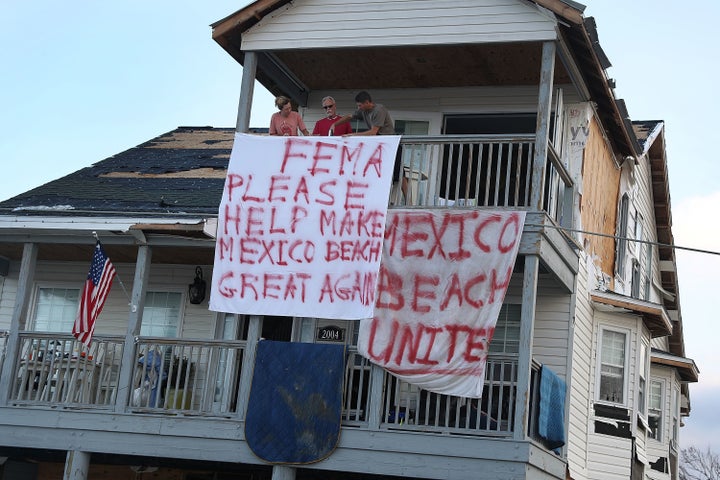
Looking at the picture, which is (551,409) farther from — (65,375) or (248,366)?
(65,375)

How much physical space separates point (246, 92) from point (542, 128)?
170 inches

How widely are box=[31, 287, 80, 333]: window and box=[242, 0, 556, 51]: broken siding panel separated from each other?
6061 millimetres

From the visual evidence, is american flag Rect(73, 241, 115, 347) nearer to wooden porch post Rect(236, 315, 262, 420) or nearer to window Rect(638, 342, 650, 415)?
wooden porch post Rect(236, 315, 262, 420)

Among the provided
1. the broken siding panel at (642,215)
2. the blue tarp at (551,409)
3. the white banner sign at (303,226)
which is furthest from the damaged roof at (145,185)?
the broken siding panel at (642,215)

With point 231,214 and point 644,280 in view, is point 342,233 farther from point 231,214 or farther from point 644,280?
point 644,280

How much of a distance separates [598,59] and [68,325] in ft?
32.6

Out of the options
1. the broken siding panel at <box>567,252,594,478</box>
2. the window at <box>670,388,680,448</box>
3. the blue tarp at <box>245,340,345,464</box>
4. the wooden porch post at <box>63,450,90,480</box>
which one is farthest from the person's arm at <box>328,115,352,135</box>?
the window at <box>670,388,680,448</box>

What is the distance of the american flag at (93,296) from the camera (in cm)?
1547

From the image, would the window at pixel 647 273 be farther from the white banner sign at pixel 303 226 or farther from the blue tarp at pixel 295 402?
the blue tarp at pixel 295 402

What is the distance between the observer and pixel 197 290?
1831 cm

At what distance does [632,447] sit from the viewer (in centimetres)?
1841

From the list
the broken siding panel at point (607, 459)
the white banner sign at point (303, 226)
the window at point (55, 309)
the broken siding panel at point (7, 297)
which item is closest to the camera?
the white banner sign at point (303, 226)

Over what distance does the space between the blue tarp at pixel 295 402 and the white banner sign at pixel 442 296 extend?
2.06 ft

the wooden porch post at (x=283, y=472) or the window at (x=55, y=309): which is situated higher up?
the window at (x=55, y=309)
